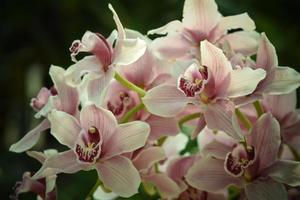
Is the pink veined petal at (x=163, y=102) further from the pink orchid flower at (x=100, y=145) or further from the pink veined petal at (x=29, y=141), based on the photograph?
the pink veined petal at (x=29, y=141)

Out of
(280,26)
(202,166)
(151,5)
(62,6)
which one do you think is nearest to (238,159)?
(202,166)

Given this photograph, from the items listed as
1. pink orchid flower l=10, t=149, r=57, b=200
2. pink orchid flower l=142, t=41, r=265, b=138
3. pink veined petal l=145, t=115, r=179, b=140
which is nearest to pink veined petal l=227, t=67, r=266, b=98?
pink orchid flower l=142, t=41, r=265, b=138

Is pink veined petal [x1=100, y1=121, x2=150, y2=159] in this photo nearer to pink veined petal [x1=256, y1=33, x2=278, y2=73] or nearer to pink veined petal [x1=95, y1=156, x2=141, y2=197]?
pink veined petal [x1=95, y1=156, x2=141, y2=197]

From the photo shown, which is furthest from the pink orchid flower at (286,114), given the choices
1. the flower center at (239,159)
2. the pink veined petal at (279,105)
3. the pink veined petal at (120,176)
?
the pink veined petal at (120,176)

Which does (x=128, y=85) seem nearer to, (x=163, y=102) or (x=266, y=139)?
(x=163, y=102)

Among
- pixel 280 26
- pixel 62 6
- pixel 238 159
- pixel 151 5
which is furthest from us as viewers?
pixel 62 6

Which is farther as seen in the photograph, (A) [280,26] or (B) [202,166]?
(A) [280,26]

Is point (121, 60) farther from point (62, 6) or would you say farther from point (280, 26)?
point (62, 6)

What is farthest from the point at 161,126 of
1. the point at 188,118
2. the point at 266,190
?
the point at 266,190
